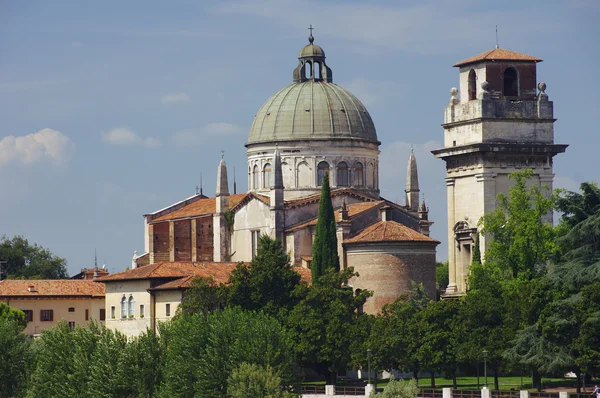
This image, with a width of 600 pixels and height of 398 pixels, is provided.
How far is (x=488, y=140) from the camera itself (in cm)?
8825

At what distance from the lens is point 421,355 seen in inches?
3123

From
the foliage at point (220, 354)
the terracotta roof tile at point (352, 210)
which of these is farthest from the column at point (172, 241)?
the foliage at point (220, 354)

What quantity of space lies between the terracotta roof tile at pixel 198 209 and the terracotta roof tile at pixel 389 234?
14686 mm

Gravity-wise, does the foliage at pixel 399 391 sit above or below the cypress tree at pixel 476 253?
below

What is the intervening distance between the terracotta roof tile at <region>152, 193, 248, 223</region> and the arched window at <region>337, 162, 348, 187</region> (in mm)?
6045

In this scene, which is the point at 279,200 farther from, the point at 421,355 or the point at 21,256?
the point at 21,256

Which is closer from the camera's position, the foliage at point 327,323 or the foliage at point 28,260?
the foliage at point 327,323

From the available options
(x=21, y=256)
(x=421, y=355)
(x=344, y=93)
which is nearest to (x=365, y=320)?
(x=421, y=355)

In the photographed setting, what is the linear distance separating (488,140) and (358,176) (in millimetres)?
20040

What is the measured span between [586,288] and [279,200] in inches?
1312

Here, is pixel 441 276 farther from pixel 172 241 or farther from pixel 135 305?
pixel 135 305

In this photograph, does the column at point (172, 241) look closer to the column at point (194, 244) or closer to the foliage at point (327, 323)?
the column at point (194, 244)

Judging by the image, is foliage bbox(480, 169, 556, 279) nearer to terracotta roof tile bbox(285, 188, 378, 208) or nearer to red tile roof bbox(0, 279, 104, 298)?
terracotta roof tile bbox(285, 188, 378, 208)

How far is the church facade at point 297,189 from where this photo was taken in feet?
332
